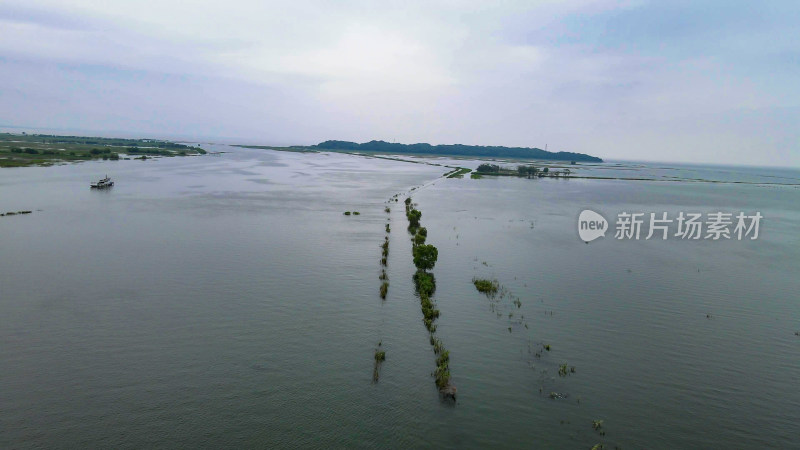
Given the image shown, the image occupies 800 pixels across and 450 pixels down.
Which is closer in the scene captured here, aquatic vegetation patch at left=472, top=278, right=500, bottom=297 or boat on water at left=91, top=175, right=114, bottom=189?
aquatic vegetation patch at left=472, top=278, right=500, bottom=297

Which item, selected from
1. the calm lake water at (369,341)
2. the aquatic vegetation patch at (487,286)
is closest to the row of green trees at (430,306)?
the calm lake water at (369,341)

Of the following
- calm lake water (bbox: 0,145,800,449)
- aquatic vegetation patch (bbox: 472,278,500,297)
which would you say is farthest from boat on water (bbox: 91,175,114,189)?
aquatic vegetation patch (bbox: 472,278,500,297)

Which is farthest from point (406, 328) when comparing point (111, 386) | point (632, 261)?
point (632, 261)

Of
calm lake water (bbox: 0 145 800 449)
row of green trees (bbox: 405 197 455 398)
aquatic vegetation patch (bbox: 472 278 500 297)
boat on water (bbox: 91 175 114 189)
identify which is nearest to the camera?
calm lake water (bbox: 0 145 800 449)

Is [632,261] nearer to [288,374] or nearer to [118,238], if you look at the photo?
[288,374]

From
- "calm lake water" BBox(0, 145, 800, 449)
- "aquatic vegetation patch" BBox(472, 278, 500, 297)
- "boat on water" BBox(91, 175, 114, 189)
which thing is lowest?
"calm lake water" BBox(0, 145, 800, 449)

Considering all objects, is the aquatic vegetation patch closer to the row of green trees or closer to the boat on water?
the row of green trees

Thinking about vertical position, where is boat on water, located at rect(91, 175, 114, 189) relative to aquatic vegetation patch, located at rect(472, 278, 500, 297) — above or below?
above

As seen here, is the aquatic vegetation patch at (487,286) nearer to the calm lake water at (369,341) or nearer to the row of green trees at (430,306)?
the calm lake water at (369,341)

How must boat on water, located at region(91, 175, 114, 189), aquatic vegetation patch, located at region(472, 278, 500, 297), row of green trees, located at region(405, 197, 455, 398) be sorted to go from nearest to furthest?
row of green trees, located at region(405, 197, 455, 398) < aquatic vegetation patch, located at region(472, 278, 500, 297) < boat on water, located at region(91, 175, 114, 189)
